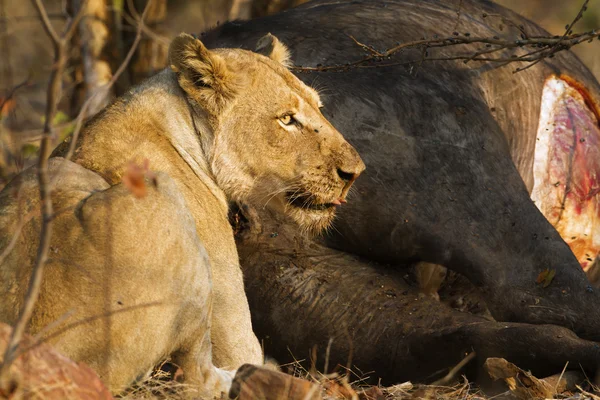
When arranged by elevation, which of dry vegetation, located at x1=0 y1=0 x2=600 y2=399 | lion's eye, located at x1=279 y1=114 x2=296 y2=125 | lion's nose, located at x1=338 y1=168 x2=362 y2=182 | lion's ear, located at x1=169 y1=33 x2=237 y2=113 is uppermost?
lion's ear, located at x1=169 y1=33 x2=237 y2=113

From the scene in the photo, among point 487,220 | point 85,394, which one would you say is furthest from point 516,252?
point 85,394

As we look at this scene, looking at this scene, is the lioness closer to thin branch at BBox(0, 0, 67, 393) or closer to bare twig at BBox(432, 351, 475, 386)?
thin branch at BBox(0, 0, 67, 393)

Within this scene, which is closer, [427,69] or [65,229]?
[65,229]

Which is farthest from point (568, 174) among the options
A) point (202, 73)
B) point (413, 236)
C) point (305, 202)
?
point (202, 73)

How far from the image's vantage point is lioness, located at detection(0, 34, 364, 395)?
9.30 feet

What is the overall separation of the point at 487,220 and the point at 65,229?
7.13 feet

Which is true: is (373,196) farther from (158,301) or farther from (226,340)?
(158,301)

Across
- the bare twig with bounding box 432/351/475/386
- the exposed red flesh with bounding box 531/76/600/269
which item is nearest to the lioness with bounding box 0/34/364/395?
the bare twig with bounding box 432/351/475/386

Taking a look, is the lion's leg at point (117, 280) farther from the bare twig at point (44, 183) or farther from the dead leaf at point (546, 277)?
the dead leaf at point (546, 277)

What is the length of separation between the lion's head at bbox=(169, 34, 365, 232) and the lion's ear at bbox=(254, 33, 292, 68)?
1.23 feet

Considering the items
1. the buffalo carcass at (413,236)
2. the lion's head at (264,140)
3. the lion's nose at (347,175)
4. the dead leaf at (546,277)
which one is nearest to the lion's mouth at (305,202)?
the lion's head at (264,140)

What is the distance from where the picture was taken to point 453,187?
4.37 metres

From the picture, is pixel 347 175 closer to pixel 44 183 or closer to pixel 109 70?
pixel 44 183

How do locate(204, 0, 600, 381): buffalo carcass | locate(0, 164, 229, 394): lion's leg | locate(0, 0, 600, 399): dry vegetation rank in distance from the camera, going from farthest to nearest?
1. locate(204, 0, 600, 381): buffalo carcass
2. locate(0, 0, 600, 399): dry vegetation
3. locate(0, 164, 229, 394): lion's leg
